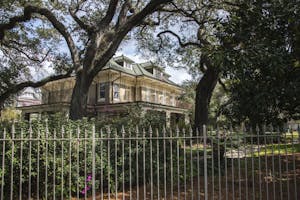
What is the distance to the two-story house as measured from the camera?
82.1 feet

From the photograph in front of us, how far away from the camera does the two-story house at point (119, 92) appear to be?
2502cm

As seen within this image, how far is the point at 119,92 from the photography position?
27109mm

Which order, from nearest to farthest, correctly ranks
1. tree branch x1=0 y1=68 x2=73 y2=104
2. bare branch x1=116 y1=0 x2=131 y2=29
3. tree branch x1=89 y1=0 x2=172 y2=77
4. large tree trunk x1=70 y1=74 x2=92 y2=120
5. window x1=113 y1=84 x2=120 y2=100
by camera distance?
large tree trunk x1=70 y1=74 x2=92 y2=120 < tree branch x1=89 y1=0 x2=172 y2=77 < bare branch x1=116 y1=0 x2=131 y2=29 < tree branch x1=0 y1=68 x2=73 y2=104 < window x1=113 y1=84 x2=120 y2=100

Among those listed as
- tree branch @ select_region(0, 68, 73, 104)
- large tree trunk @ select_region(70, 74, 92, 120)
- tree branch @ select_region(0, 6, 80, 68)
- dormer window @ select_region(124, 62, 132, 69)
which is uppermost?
dormer window @ select_region(124, 62, 132, 69)

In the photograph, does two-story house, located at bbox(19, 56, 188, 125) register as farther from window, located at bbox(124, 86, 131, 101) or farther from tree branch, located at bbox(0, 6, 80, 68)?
tree branch, located at bbox(0, 6, 80, 68)

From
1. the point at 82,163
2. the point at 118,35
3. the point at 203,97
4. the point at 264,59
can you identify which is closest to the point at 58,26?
the point at 118,35

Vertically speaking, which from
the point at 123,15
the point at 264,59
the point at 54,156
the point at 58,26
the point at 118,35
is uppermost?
the point at 123,15

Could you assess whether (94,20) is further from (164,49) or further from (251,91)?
(251,91)

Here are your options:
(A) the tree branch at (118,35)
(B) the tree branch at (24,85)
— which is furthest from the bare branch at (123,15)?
(B) the tree branch at (24,85)

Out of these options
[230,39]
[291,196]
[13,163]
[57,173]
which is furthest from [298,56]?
[13,163]

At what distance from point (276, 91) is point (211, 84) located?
37.8 ft

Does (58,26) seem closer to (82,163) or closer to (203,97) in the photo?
(82,163)

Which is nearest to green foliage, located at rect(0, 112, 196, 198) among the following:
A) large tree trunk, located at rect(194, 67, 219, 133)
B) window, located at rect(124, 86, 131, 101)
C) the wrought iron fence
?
the wrought iron fence

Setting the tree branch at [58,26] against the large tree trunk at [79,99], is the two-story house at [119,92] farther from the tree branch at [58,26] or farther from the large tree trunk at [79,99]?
the large tree trunk at [79,99]
